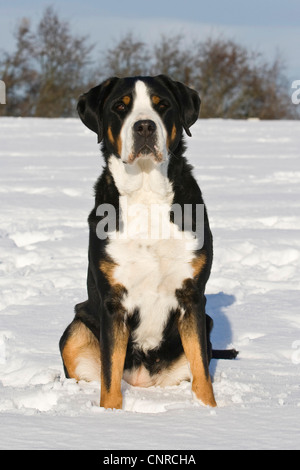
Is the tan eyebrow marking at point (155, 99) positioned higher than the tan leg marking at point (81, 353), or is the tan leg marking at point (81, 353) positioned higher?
the tan eyebrow marking at point (155, 99)

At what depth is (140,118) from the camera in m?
3.44

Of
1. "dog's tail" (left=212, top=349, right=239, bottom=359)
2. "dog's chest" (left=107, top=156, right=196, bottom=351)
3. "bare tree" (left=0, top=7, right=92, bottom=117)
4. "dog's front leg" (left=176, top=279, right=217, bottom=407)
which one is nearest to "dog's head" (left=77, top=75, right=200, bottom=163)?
"dog's chest" (left=107, top=156, right=196, bottom=351)

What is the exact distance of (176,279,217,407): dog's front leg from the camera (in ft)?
11.2

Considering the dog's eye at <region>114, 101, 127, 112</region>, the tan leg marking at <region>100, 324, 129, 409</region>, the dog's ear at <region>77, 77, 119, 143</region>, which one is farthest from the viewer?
the dog's ear at <region>77, 77, 119, 143</region>

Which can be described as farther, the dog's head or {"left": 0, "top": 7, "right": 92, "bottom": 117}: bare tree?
{"left": 0, "top": 7, "right": 92, "bottom": 117}: bare tree

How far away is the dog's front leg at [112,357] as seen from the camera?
11.1ft

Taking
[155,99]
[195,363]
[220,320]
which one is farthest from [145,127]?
[220,320]

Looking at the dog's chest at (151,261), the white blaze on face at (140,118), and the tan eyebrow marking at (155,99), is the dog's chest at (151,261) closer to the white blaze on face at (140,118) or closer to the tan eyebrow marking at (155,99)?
the white blaze on face at (140,118)

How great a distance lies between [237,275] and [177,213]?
9.48ft

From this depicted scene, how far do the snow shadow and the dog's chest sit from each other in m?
0.66

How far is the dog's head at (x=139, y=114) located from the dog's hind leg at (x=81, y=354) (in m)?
1.01

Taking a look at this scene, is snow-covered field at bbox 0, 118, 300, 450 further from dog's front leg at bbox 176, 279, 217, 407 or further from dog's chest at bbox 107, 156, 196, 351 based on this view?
dog's chest at bbox 107, 156, 196, 351

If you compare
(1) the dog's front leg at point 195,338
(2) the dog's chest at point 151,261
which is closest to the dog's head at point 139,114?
(2) the dog's chest at point 151,261
